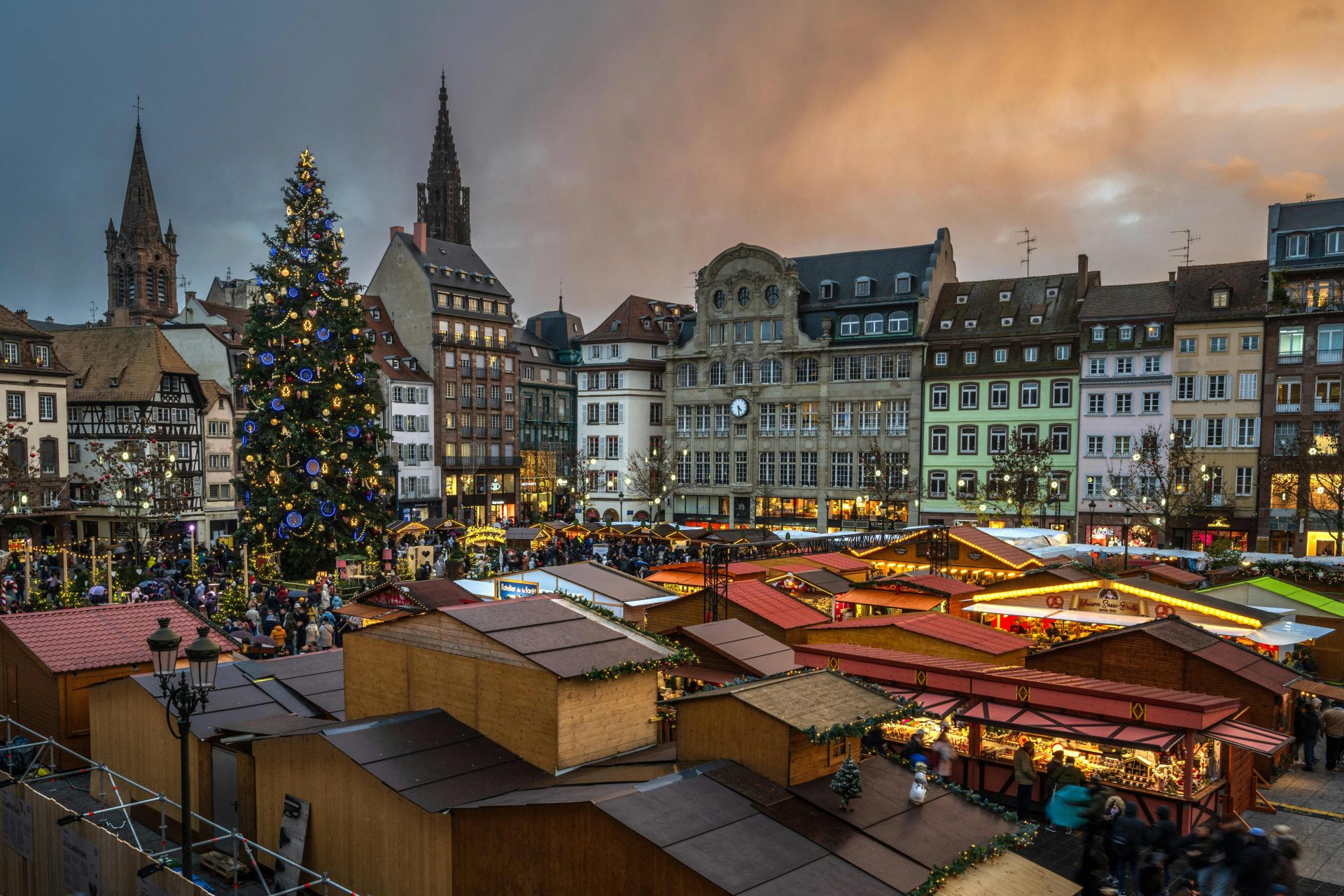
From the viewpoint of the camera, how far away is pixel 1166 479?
171ft

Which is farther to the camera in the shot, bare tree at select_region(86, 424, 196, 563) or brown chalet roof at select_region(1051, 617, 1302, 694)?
bare tree at select_region(86, 424, 196, 563)

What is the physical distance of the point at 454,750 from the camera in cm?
1098

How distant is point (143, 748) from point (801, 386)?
2214 inches

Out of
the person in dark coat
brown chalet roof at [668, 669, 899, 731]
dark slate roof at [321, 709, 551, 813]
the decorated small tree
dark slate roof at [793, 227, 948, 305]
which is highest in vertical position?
dark slate roof at [793, 227, 948, 305]

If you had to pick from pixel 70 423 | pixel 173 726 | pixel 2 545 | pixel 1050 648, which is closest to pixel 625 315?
pixel 70 423

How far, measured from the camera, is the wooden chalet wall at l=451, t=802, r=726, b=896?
8.20m

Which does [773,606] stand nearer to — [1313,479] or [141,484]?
[141,484]

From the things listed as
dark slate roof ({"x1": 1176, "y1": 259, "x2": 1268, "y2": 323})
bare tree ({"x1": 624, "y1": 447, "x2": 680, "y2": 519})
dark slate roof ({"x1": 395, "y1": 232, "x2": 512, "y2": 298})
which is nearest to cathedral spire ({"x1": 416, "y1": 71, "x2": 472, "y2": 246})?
dark slate roof ({"x1": 395, "y1": 232, "x2": 512, "y2": 298})

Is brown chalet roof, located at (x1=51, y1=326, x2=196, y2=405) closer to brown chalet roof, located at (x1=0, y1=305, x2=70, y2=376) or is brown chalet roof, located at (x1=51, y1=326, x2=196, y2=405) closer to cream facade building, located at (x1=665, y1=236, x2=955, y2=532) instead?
brown chalet roof, located at (x1=0, y1=305, x2=70, y2=376)

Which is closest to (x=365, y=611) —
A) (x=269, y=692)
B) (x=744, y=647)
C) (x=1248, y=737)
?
(x=269, y=692)

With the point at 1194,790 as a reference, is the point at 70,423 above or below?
above

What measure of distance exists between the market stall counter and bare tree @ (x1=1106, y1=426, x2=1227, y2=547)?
1452 inches

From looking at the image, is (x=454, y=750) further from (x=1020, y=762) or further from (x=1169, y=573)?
(x=1169, y=573)

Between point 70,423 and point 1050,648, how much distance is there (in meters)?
57.6
